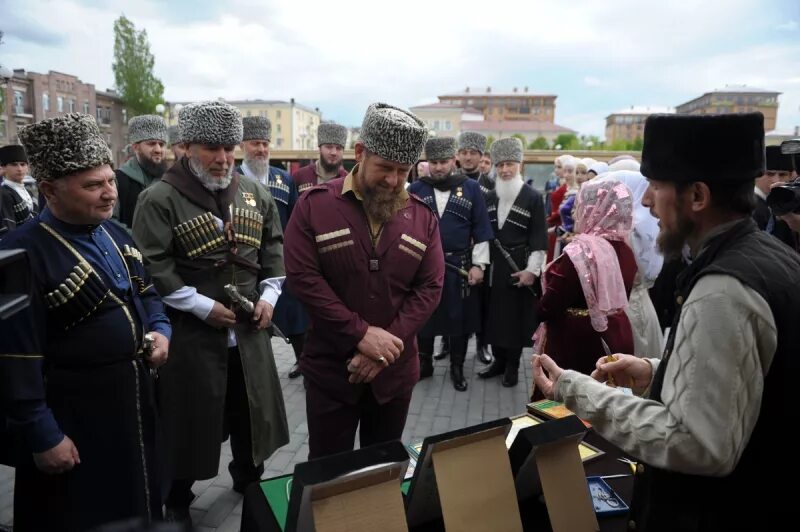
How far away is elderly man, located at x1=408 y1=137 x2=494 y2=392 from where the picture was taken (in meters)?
5.07

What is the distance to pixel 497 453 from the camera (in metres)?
1.52

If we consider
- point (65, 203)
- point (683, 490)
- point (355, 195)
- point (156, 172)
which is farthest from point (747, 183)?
point (156, 172)

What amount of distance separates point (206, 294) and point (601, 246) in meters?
2.24

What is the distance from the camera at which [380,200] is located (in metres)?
2.43

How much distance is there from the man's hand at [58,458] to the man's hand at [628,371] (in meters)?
2.02

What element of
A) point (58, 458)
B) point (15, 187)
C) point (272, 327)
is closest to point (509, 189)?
point (272, 327)

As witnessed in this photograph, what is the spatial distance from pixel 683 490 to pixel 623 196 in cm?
198

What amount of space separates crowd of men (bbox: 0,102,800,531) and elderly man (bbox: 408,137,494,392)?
213cm

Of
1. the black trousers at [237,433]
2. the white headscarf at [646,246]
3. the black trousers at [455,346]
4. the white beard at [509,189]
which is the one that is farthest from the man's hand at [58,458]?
the white beard at [509,189]

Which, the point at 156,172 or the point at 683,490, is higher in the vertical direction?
the point at 156,172

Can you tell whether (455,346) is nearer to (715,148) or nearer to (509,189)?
(509,189)

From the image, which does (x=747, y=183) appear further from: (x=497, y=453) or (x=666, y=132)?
(x=497, y=453)

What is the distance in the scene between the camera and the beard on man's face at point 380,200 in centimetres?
242

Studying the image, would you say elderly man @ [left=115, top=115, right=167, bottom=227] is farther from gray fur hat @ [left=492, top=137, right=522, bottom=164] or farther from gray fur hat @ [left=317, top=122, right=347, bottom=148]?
gray fur hat @ [left=492, top=137, right=522, bottom=164]
